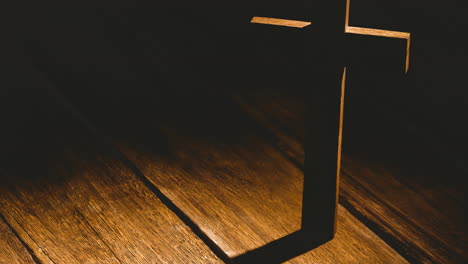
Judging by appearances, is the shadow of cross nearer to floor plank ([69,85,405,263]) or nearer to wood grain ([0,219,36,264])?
floor plank ([69,85,405,263])

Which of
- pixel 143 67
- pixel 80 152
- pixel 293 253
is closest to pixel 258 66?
pixel 143 67

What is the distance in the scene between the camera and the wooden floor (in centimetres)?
80

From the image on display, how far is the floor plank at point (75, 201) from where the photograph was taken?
2.58ft

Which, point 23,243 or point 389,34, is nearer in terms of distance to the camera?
point 389,34

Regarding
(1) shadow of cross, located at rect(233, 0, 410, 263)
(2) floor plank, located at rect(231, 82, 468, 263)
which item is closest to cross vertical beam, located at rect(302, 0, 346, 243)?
(1) shadow of cross, located at rect(233, 0, 410, 263)

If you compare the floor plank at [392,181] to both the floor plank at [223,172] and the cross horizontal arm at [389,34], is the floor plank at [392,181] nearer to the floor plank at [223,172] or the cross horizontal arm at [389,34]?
the floor plank at [223,172]

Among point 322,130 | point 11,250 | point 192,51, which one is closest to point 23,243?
point 11,250

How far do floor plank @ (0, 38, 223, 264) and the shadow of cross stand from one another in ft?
0.38

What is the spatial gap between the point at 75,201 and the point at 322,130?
41cm

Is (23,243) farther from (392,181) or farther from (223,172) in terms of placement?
(392,181)

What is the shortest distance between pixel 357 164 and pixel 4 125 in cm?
66

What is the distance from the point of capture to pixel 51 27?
4.62ft

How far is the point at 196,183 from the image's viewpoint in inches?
36.6

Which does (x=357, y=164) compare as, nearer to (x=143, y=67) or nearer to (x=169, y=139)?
(x=169, y=139)
